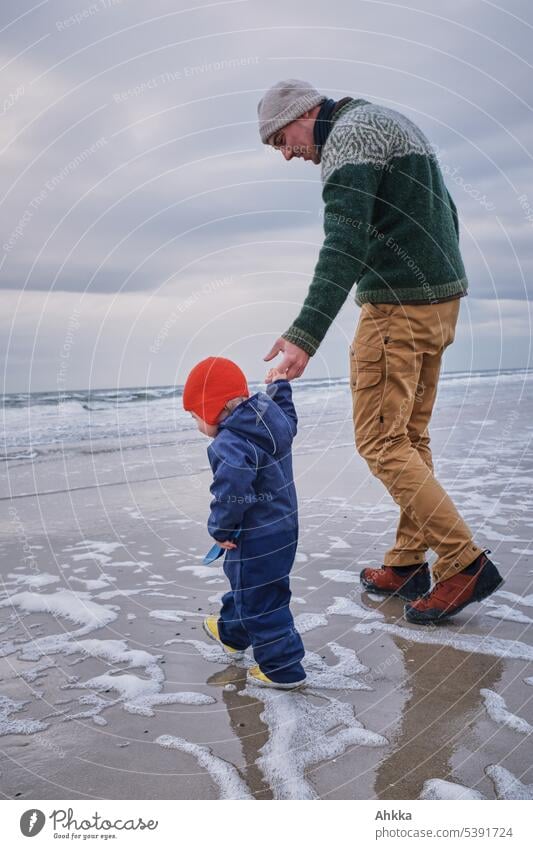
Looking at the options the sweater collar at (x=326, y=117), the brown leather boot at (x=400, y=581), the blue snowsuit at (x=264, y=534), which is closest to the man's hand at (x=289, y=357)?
the blue snowsuit at (x=264, y=534)

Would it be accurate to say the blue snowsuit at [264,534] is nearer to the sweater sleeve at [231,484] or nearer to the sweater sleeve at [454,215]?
the sweater sleeve at [231,484]

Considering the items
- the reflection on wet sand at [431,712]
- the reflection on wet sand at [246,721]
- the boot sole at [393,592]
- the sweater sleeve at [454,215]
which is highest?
the sweater sleeve at [454,215]

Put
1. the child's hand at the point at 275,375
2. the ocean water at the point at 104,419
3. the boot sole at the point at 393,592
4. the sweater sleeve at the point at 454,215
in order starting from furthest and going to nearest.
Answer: the ocean water at the point at 104,419 → the boot sole at the point at 393,592 → the sweater sleeve at the point at 454,215 → the child's hand at the point at 275,375

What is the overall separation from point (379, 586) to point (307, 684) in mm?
1041

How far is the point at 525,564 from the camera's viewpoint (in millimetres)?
3893

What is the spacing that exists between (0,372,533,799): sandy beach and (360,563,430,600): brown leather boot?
0.08 m

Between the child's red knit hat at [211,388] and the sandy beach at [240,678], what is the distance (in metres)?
1.04

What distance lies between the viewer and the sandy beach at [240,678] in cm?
207

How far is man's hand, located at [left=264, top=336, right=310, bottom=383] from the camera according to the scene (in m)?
2.68

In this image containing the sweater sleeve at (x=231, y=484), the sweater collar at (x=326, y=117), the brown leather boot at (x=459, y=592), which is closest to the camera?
the sweater sleeve at (x=231, y=484)

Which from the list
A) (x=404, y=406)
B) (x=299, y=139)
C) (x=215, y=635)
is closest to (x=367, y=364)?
(x=404, y=406)

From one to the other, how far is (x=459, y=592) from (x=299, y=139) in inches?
84.1

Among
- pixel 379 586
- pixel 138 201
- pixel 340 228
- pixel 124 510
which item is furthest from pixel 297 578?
pixel 138 201

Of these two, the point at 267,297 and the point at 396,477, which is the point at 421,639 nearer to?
the point at 396,477
